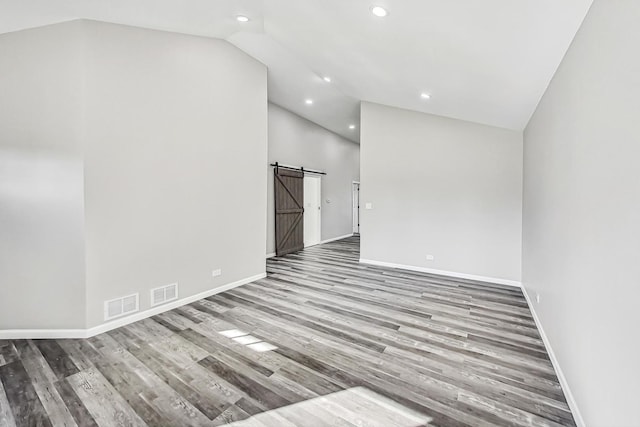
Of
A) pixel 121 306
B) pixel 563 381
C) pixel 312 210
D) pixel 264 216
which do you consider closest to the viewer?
pixel 563 381

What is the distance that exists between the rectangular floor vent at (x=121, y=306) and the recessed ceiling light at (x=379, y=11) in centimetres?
360

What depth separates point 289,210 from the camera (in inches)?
268

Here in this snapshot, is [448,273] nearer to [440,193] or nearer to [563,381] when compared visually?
[440,193]

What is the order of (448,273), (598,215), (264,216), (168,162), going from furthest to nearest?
(448,273) < (264,216) < (168,162) < (598,215)

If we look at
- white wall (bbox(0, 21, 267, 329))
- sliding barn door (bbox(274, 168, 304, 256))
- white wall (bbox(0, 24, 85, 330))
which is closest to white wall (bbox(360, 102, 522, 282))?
sliding barn door (bbox(274, 168, 304, 256))

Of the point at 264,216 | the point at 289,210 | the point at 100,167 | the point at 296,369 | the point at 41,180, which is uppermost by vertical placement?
the point at 100,167

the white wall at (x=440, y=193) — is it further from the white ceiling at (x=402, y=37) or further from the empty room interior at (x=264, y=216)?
the white ceiling at (x=402, y=37)

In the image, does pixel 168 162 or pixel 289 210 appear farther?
pixel 289 210

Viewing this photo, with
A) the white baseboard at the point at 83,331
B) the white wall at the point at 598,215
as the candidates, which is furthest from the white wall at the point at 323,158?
the white wall at the point at 598,215

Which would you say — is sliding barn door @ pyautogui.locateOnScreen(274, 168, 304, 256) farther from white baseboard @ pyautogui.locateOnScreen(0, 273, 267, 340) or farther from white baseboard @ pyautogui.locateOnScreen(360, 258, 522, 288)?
white baseboard @ pyautogui.locateOnScreen(0, 273, 267, 340)

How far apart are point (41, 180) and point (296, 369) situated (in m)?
2.85

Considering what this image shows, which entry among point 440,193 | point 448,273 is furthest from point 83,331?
point 440,193

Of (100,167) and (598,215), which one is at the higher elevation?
(100,167)

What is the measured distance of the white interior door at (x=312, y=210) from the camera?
7.58 m
